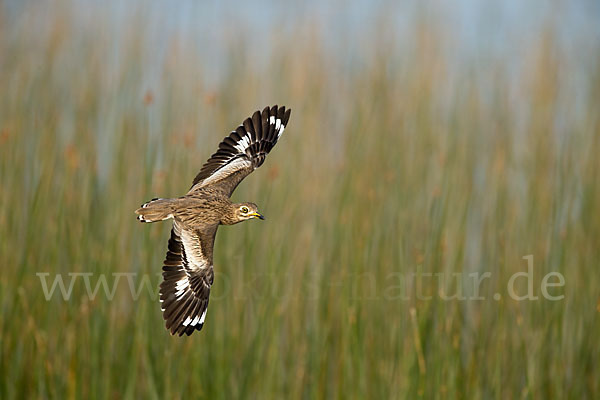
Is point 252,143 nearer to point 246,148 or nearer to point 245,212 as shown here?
point 246,148

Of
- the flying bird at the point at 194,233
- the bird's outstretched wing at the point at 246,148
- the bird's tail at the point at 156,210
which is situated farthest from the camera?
the bird's outstretched wing at the point at 246,148

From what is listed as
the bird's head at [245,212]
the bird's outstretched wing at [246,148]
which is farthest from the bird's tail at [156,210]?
the bird's outstretched wing at [246,148]

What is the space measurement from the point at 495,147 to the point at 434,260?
51.0 inches

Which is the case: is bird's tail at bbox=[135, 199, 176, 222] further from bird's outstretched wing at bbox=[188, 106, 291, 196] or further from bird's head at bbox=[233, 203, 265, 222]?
bird's outstretched wing at bbox=[188, 106, 291, 196]

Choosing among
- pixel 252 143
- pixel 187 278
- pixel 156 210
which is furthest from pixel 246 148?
pixel 156 210

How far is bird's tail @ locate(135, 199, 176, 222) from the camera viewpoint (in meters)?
1.67

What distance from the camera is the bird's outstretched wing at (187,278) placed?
6.11 feet

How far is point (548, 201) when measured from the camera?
4.62 m

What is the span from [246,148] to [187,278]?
525mm

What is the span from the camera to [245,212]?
5.78 ft

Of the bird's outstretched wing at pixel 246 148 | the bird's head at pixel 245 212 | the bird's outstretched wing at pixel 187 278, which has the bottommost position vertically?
the bird's outstretched wing at pixel 187 278

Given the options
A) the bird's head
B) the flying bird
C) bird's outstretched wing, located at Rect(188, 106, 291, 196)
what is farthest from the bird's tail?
bird's outstretched wing, located at Rect(188, 106, 291, 196)

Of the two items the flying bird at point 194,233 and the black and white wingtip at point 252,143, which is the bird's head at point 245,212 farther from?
the black and white wingtip at point 252,143

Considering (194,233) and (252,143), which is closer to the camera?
(194,233)
